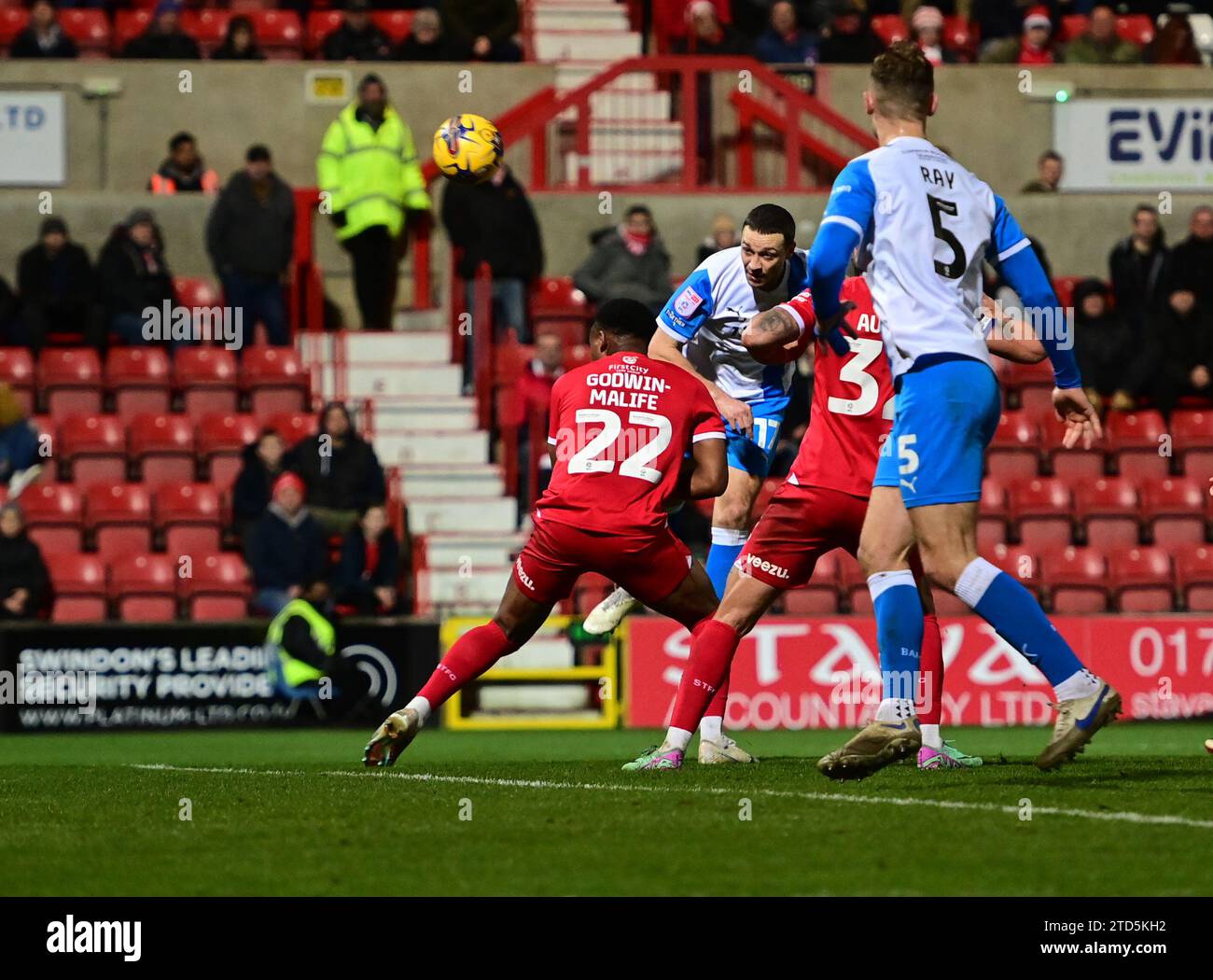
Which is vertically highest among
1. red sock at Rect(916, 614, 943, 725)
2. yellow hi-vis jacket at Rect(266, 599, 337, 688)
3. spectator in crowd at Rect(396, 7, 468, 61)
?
spectator in crowd at Rect(396, 7, 468, 61)

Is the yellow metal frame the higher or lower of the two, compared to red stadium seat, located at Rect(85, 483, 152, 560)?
lower

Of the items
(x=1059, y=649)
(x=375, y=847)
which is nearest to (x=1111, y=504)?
(x=1059, y=649)

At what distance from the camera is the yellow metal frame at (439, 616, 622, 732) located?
52.6ft

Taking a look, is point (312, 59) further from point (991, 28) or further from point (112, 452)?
point (991, 28)

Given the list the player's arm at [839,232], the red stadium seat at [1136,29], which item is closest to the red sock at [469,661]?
the player's arm at [839,232]

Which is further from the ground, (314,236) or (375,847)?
(314,236)

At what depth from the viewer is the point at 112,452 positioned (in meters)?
18.1

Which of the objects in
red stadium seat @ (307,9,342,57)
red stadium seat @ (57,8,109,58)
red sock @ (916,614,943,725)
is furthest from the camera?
red stadium seat @ (307,9,342,57)

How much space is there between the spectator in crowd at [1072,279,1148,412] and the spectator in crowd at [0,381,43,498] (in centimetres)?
888

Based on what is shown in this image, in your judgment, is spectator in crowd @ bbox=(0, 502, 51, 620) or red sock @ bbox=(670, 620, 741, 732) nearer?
red sock @ bbox=(670, 620, 741, 732)

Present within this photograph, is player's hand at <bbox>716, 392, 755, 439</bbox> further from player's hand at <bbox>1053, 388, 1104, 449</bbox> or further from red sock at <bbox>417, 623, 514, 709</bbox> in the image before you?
player's hand at <bbox>1053, 388, 1104, 449</bbox>

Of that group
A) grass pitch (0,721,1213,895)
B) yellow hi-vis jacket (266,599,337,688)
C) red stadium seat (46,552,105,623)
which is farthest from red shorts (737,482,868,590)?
red stadium seat (46,552,105,623)

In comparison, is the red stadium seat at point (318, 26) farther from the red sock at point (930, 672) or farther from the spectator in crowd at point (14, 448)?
the red sock at point (930, 672)
